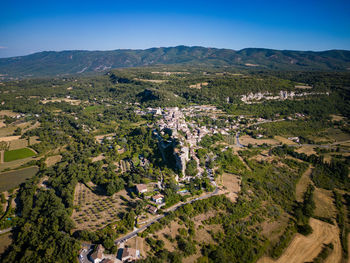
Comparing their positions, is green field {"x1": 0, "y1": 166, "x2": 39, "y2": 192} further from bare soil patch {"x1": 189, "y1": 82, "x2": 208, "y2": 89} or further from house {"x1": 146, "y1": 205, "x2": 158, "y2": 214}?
bare soil patch {"x1": 189, "y1": 82, "x2": 208, "y2": 89}

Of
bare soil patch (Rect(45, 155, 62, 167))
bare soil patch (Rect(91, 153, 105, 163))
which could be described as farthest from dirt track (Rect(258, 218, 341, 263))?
bare soil patch (Rect(45, 155, 62, 167))

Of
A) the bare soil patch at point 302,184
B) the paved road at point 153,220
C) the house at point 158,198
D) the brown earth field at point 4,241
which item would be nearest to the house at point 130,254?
the paved road at point 153,220

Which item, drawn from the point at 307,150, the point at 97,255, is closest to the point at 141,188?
the point at 97,255

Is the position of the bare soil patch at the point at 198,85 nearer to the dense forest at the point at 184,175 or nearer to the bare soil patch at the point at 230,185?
the dense forest at the point at 184,175

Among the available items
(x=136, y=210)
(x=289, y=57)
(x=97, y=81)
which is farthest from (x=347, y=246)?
(x=289, y=57)

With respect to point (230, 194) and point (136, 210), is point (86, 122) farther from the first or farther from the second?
point (230, 194)
